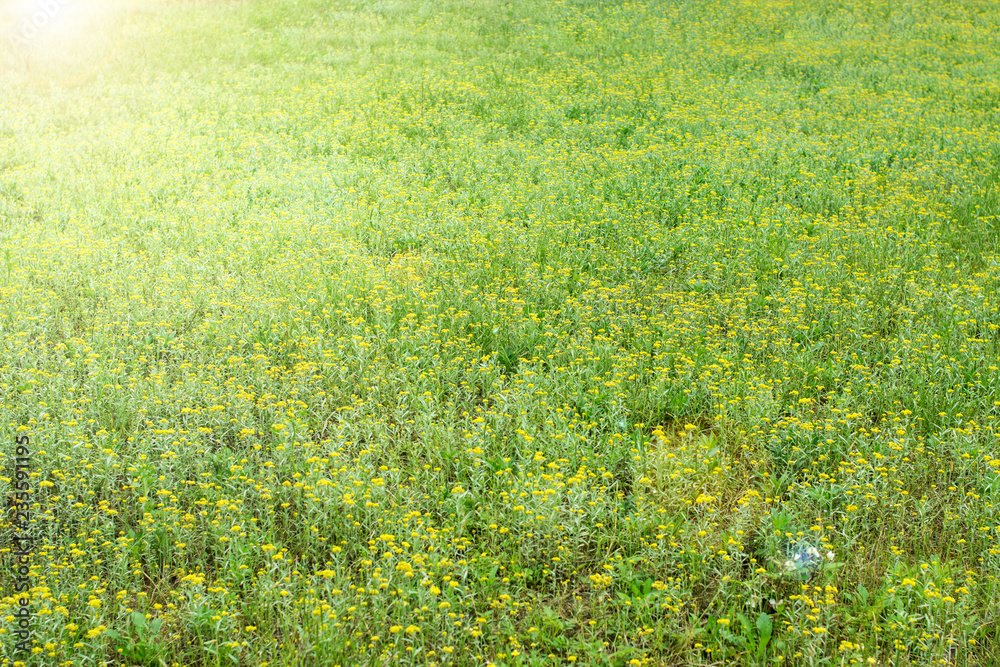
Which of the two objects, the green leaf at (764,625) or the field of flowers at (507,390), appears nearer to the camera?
the green leaf at (764,625)

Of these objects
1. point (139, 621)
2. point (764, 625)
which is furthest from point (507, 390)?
point (139, 621)

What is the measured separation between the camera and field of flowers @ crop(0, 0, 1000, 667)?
3803mm

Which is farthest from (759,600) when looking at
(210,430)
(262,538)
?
(210,430)

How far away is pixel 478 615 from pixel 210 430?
2.20 metres

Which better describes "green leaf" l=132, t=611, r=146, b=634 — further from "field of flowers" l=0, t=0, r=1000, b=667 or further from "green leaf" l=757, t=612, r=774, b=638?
"green leaf" l=757, t=612, r=774, b=638

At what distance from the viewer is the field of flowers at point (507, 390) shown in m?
3.80

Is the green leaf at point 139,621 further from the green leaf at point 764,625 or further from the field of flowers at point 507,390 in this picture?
the green leaf at point 764,625

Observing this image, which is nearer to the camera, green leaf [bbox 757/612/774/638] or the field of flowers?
green leaf [bbox 757/612/774/638]

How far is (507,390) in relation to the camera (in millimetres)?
5664

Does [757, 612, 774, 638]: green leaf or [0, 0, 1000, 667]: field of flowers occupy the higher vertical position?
[0, 0, 1000, 667]: field of flowers

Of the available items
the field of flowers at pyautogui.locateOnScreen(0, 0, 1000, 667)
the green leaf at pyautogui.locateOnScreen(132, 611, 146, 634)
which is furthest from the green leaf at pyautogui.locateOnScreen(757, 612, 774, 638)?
the green leaf at pyautogui.locateOnScreen(132, 611, 146, 634)

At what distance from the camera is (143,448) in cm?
486

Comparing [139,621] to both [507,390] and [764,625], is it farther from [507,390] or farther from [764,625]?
[764,625]

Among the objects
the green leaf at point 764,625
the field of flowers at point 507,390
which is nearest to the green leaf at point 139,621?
the field of flowers at point 507,390
